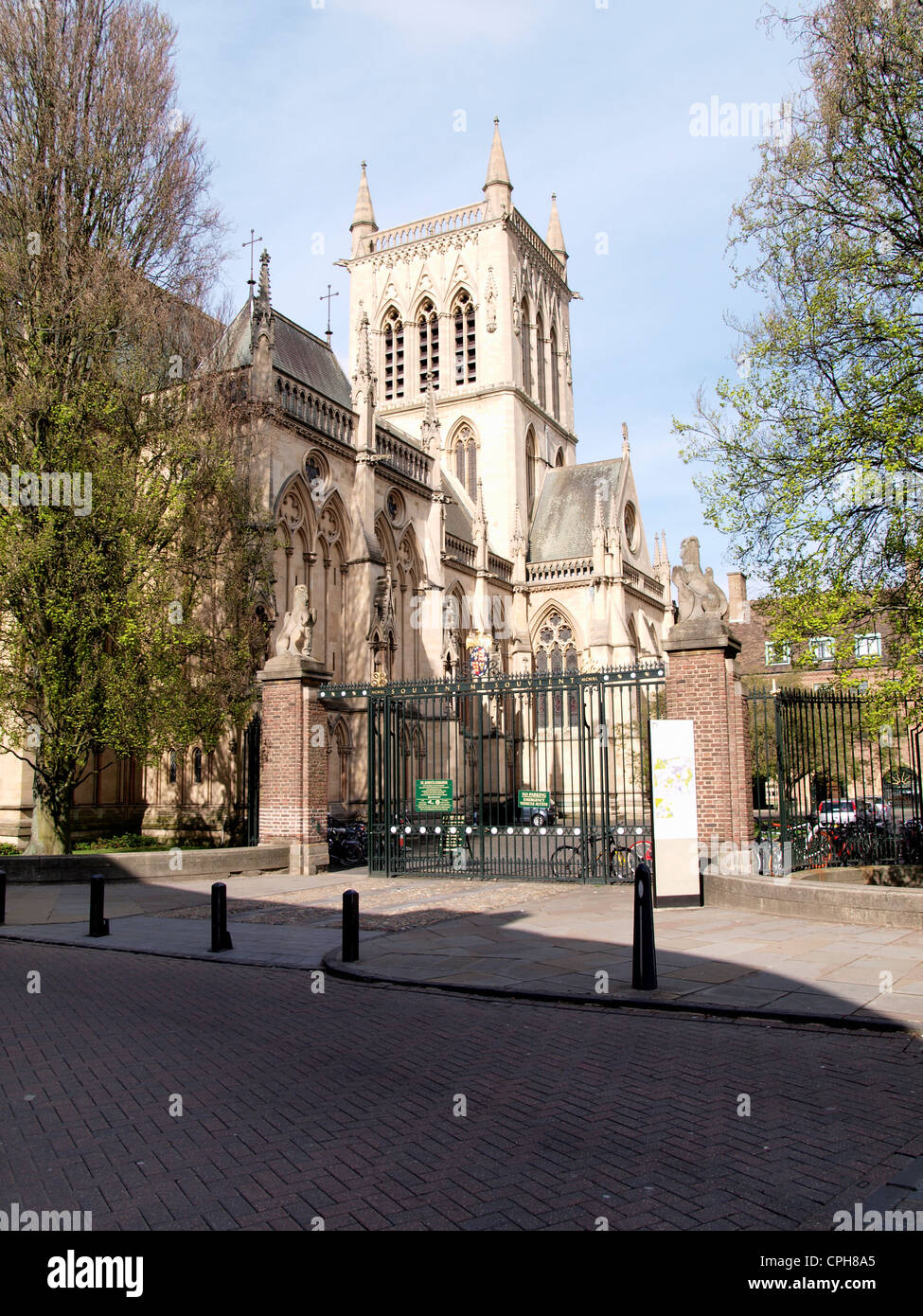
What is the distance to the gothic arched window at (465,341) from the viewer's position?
4650 centimetres

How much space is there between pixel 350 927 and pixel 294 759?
8.12 metres

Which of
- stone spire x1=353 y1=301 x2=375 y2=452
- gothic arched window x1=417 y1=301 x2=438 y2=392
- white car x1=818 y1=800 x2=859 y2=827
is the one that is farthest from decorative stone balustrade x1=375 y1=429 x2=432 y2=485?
white car x1=818 y1=800 x2=859 y2=827

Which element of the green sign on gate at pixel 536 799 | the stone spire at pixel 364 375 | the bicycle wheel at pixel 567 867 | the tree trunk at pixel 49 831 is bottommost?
the bicycle wheel at pixel 567 867

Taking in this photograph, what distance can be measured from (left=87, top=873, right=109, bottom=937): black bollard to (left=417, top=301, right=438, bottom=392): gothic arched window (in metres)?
39.8

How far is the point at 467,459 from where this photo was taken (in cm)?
4641

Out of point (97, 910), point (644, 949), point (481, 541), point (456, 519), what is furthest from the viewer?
point (456, 519)

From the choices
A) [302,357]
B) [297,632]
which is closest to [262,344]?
[302,357]

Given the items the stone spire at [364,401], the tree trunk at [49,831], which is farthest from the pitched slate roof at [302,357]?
the tree trunk at [49,831]

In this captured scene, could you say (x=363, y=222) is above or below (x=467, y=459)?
above

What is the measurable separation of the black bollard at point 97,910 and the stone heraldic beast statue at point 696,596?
785 cm

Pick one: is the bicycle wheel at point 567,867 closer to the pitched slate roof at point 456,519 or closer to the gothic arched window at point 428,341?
the pitched slate roof at point 456,519

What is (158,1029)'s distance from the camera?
21.7 feet

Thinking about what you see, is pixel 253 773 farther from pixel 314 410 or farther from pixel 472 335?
pixel 472 335
